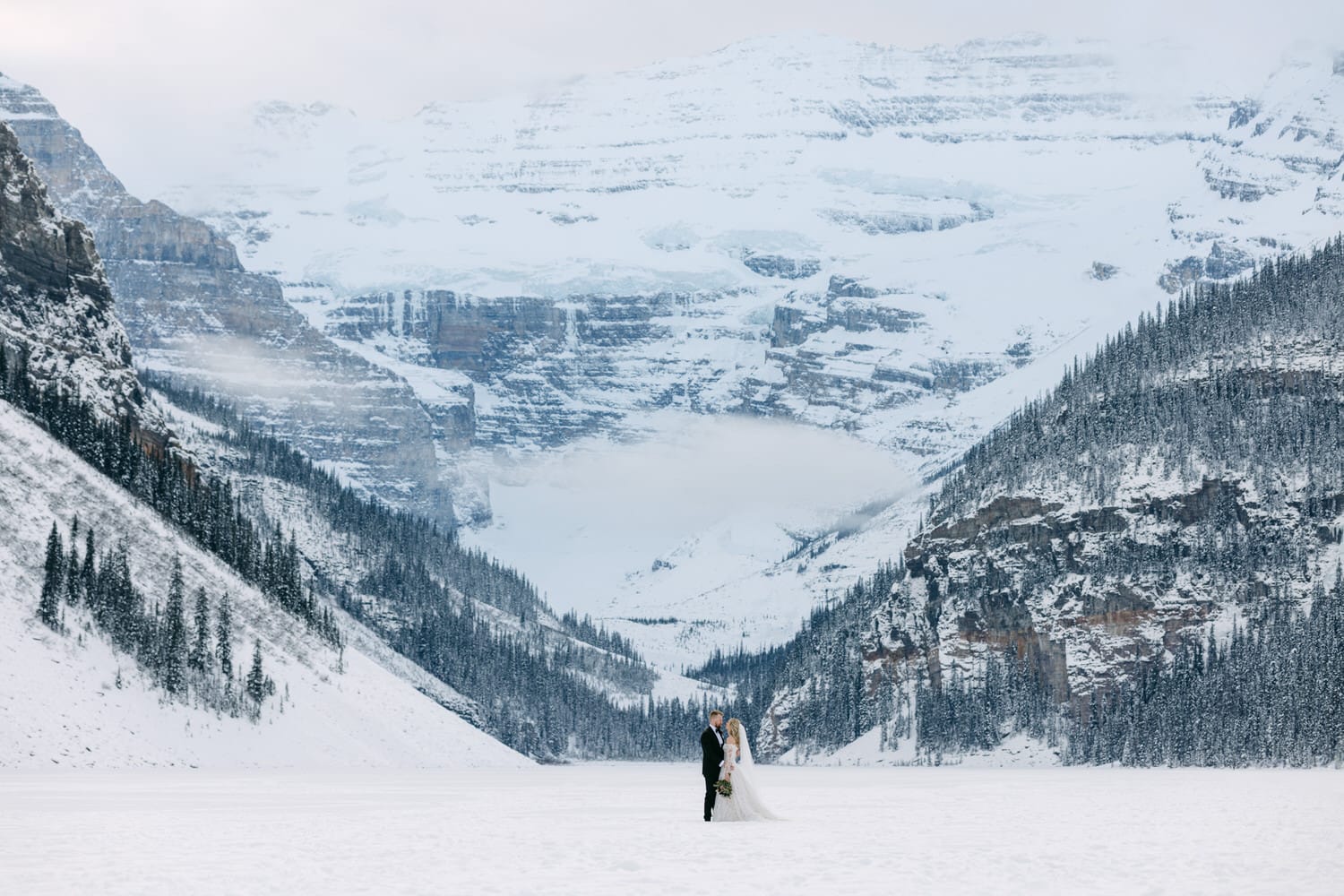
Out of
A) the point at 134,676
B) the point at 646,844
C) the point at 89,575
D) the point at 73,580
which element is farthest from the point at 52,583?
the point at 646,844

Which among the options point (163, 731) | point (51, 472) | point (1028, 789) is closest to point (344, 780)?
point (163, 731)

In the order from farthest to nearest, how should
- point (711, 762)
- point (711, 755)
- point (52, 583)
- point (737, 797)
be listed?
1. point (52, 583)
2. point (737, 797)
3. point (711, 755)
4. point (711, 762)

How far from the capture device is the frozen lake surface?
5159 cm

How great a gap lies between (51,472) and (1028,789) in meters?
93.6

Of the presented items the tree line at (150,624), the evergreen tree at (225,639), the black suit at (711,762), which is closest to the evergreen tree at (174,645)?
the tree line at (150,624)

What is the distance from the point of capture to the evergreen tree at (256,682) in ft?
520

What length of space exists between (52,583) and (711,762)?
91.0 m

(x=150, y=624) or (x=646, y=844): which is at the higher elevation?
(x=150, y=624)

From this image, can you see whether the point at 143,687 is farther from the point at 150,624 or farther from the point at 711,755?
the point at 711,755

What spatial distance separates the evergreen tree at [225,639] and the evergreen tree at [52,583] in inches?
586

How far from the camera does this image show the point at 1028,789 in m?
110

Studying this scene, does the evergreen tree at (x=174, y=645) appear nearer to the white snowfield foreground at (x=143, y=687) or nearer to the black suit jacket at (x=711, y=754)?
the white snowfield foreground at (x=143, y=687)

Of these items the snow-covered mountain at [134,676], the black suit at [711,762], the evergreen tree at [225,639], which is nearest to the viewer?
the black suit at [711,762]

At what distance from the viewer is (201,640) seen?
159 meters
